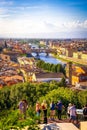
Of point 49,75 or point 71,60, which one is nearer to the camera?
point 71,60

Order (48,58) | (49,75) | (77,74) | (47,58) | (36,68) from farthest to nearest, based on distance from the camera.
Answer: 1. (77,74)
2. (49,75)
3. (36,68)
4. (47,58)
5. (48,58)

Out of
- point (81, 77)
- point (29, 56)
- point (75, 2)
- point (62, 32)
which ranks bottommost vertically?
point (81, 77)

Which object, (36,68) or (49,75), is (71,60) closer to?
(49,75)

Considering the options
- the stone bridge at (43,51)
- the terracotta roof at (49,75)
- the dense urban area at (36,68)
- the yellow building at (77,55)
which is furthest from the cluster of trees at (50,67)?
the yellow building at (77,55)

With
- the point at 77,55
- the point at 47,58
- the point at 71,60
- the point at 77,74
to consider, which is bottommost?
the point at 77,74

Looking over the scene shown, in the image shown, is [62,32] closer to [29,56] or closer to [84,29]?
[84,29]

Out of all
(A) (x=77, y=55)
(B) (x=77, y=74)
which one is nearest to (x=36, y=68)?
(A) (x=77, y=55)

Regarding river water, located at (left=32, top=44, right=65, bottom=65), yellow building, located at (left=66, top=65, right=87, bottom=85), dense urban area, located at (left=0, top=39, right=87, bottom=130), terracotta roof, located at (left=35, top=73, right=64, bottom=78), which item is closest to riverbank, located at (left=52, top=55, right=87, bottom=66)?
dense urban area, located at (left=0, top=39, right=87, bottom=130)

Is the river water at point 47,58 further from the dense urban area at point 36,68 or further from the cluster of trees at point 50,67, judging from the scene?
the cluster of trees at point 50,67

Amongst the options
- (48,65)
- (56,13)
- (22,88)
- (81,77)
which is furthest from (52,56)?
(81,77)

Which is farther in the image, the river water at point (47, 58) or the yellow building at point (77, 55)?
the yellow building at point (77, 55)

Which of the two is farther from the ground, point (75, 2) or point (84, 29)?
point (75, 2)
